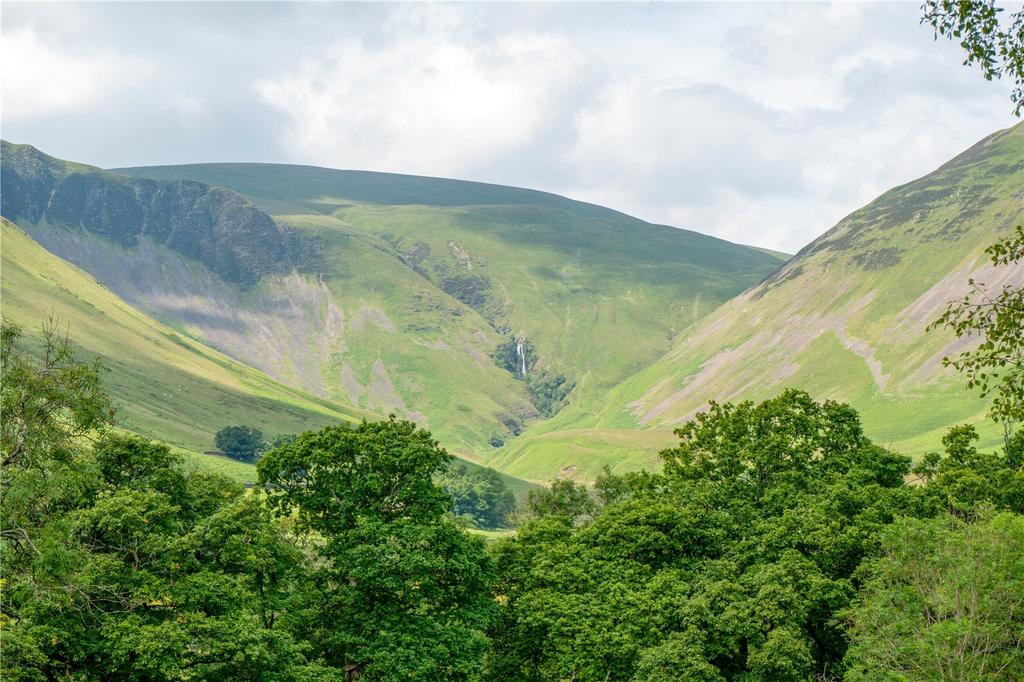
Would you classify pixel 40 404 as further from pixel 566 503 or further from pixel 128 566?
pixel 566 503

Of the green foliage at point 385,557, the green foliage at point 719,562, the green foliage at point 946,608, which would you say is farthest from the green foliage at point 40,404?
the green foliage at point 946,608

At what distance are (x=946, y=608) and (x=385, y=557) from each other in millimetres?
28516

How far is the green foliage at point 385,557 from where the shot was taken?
5350 cm

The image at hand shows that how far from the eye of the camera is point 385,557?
5388 centimetres

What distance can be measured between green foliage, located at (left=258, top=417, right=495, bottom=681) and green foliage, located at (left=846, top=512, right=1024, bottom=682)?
70.4ft

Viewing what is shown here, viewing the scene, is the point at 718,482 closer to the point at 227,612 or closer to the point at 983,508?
the point at 983,508

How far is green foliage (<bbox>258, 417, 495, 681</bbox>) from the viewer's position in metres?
→ 53.5

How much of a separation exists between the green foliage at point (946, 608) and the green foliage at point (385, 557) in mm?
21450

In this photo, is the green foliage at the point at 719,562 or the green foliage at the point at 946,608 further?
the green foliage at the point at 719,562

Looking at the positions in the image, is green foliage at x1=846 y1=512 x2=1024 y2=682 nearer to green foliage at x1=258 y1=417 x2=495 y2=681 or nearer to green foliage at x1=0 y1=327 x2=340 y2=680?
green foliage at x1=258 y1=417 x2=495 y2=681

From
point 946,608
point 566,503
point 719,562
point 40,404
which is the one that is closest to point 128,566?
point 40,404

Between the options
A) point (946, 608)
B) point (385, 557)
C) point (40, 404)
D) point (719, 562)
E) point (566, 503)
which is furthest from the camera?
point (566, 503)

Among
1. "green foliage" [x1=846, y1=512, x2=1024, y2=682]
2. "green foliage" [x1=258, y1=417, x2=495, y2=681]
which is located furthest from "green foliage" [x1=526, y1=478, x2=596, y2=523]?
"green foliage" [x1=846, y1=512, x2=1024, y2=682]

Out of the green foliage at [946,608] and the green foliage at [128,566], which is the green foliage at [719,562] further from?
the green foliage at [128,566]
